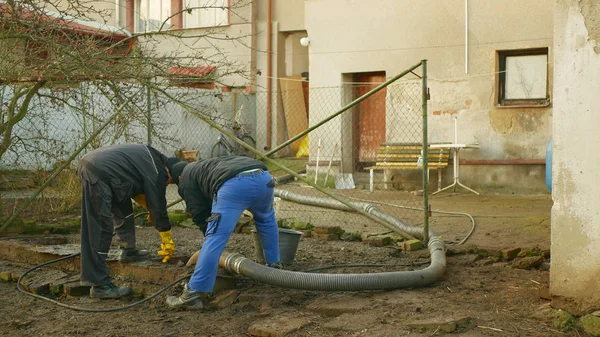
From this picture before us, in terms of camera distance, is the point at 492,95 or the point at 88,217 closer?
the point at 88,217

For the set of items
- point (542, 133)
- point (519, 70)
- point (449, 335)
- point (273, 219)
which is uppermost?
point (519, 70)

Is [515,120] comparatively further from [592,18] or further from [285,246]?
[592,18]

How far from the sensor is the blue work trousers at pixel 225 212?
5.76m

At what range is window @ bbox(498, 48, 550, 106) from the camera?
43.8 ft

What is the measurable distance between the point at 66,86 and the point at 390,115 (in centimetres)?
759

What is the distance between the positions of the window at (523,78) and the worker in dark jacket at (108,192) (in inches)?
341

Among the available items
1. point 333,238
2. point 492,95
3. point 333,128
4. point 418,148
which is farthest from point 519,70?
point 333,238

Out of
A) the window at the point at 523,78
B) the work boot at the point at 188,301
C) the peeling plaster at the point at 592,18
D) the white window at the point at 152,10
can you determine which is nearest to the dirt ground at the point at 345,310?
the work boot at the point at 188,301

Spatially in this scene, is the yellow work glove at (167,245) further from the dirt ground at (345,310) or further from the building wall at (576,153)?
the building wall at (576,153)

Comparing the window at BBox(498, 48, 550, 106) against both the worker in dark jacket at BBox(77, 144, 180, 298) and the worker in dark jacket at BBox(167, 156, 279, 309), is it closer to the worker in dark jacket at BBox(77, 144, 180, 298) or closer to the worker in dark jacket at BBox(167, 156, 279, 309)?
the worker in dark jacket at BBox(167, 156, 279, 309)

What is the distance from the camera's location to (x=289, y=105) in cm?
1888

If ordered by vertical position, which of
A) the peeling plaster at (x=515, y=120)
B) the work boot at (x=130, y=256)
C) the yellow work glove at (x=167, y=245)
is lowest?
the work boot at (x=130, y=256)

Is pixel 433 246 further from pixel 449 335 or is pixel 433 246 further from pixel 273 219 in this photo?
pixel 449 335

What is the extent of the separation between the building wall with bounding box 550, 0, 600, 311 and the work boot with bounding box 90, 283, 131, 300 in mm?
3646
